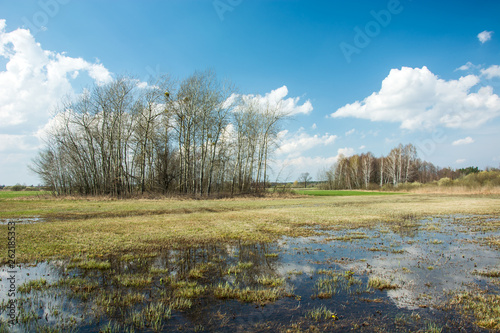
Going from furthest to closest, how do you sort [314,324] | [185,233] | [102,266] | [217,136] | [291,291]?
[217,136] < [185,233] < [102,266] < [291,291] < [314,324]

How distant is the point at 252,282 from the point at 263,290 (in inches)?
21.3

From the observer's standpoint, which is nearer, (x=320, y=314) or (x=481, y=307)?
(x=320, y=314)

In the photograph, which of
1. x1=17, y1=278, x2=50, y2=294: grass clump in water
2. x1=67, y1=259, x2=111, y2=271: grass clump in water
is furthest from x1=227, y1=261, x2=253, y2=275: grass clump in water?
x1=17, y1=278, x2=50, y2=294: grass clump in water

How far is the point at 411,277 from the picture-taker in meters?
5.60

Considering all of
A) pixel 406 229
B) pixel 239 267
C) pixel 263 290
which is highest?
pixel 263 290

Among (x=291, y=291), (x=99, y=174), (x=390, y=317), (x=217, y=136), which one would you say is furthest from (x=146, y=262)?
(x=99, y=174)

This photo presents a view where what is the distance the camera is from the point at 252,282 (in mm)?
5250

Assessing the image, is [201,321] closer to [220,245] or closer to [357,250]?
[220,245]

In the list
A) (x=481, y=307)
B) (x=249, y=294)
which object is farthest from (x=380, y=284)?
(x=249, y=294)

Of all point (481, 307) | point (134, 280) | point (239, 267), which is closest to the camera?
point (481, 307)

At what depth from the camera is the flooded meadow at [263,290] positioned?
Answer: 3.69 m

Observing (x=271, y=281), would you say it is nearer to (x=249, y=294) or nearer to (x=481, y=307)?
(x=249, y=294)

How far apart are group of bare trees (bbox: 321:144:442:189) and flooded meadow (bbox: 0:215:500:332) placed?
78801mm

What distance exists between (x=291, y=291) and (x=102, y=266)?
15.2 feet
